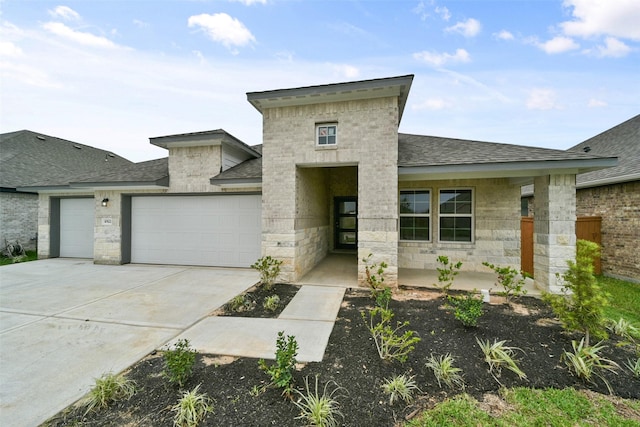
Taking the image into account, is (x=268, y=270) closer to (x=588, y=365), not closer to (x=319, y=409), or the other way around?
(x=319, y=409)

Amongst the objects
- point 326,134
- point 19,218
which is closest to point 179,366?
point 326,134

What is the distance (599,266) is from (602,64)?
7538 millimetres

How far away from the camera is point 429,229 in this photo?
303 inches

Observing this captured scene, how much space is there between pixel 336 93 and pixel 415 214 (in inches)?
171

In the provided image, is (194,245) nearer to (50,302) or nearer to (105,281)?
(105,281)

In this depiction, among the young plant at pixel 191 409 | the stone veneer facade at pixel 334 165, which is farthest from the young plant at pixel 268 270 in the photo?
the young plant at pixel 191 409

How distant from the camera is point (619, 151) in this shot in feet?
29.2

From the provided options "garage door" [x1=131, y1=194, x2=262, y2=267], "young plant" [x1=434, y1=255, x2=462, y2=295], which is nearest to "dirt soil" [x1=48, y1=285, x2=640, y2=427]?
"young plant" [x1=434, y1=255, x2=462, y2=295]

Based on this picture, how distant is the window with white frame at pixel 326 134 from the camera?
246 inches

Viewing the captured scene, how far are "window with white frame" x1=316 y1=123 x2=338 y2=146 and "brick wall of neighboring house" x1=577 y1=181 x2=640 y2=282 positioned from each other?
845cm

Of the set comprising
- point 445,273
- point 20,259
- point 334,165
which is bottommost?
point 20,259

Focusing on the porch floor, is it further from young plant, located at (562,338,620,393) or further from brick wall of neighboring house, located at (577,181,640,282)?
brick wall of neighboring house, located at (577,181,640,282)

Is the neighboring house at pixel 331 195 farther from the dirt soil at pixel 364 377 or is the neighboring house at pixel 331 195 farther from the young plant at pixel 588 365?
the young plant at pixel 588 365

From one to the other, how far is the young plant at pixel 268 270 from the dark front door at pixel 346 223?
4609 mm
